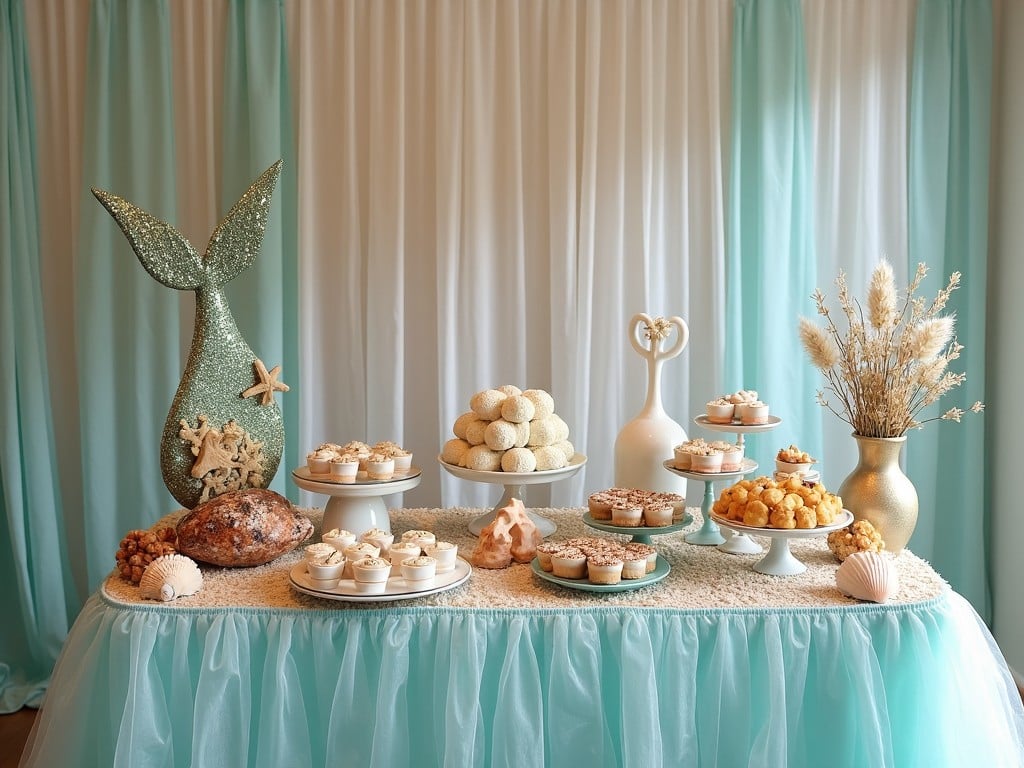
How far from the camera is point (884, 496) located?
208 centimetres

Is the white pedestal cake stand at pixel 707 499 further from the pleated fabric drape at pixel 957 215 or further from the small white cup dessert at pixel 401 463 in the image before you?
the pleated fabric drape at pixel 957 215

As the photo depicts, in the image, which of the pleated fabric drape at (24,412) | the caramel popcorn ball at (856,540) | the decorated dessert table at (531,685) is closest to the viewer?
the decorated dessert table at (531,685)

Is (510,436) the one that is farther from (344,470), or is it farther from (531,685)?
(531,685)

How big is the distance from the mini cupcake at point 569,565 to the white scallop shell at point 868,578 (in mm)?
484

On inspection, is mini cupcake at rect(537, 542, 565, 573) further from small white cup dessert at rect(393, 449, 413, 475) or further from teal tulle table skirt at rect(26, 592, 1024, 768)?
small white cup dessert at rect(393, 449, 413, 475)

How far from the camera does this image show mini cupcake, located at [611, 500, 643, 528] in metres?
1.97

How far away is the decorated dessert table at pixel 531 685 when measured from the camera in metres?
1.68

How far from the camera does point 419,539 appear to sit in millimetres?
1885

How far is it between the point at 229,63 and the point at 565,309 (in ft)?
4.57

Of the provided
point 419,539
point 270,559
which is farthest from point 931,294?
point 270,559

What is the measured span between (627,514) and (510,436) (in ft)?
1.02

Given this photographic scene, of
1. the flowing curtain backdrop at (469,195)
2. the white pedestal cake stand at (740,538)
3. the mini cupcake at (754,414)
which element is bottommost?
the white pedestal cake stand at (740,538)

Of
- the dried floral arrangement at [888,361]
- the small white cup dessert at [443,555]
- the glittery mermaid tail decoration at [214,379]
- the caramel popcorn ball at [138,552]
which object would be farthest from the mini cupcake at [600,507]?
the caramel popcorn ball at [138,552]

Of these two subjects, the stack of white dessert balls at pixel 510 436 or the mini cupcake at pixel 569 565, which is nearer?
the mini cupcake at pixel 569 565
